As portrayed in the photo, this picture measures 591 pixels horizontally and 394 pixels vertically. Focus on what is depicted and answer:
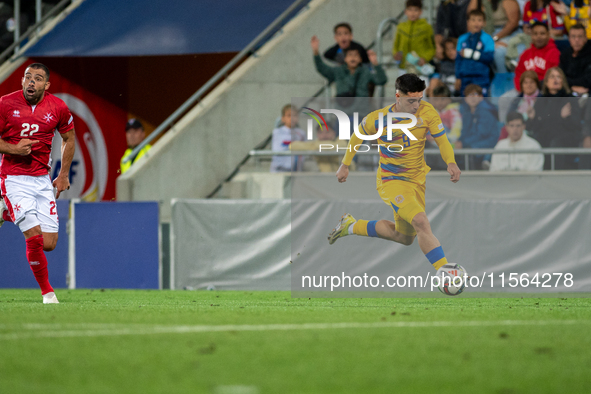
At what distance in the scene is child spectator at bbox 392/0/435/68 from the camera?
15.9 meters

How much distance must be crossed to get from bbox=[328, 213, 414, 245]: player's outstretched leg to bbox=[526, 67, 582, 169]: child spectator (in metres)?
2.87

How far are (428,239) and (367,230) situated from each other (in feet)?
3.32

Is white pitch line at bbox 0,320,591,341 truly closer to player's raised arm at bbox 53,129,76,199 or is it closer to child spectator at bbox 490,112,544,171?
player's raised arm at bbox 53,129,76,199

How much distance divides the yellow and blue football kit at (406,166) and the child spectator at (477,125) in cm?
153

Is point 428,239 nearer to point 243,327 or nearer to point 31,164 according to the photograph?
point 31,164

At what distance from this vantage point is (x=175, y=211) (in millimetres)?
14047

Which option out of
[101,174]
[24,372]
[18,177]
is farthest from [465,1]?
[24,372]

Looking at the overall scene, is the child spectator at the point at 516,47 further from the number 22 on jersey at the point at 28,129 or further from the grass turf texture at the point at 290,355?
the number 22 on jersey at the point at 28,129

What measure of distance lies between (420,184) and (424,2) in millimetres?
8351

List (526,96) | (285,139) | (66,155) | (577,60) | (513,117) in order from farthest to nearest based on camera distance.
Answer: (577,60)
(285,139)
(526,96)
(513,117)
(66,155)

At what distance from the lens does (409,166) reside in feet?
35.0

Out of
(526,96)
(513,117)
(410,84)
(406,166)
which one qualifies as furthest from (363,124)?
(526,96)

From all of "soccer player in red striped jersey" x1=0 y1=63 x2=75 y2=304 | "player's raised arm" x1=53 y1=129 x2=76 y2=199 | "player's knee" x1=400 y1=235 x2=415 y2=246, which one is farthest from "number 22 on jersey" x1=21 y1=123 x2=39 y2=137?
"player's knee" x1=400 y1=235 x2=415 y2=246

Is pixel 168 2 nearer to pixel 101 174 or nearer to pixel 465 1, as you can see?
pixel 101 174
